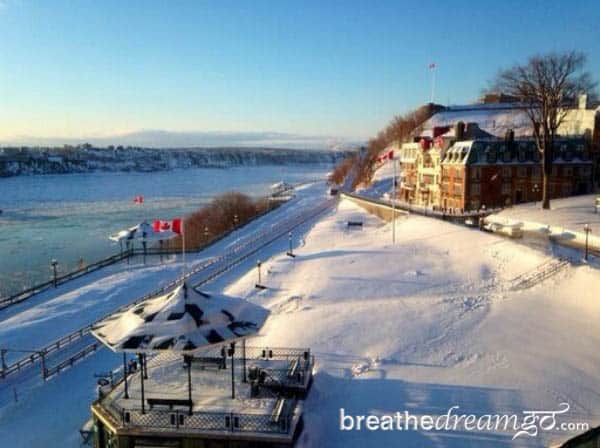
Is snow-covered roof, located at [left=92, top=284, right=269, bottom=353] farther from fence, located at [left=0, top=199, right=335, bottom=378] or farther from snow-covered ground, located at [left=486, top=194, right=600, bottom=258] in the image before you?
snow-covered ground, located at [left=486, top=194, right=600, bottom=258]

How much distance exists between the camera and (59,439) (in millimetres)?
16828

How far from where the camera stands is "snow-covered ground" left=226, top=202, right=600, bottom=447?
590 inches

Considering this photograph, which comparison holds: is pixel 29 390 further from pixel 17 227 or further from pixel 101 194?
pixel 101 194

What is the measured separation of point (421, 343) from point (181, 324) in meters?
9.95

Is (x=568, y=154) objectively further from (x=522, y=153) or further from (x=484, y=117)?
(x=484, y=117)

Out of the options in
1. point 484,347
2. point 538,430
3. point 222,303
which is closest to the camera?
point 538,430

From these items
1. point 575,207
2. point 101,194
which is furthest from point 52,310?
point 101,194

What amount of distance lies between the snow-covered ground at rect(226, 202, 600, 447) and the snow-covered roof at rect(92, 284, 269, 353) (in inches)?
136

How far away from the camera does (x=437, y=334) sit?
65.5ft

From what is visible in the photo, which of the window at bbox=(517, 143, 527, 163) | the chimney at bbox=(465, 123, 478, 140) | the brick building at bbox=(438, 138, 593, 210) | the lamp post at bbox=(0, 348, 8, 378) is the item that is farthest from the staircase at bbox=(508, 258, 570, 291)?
the chimney at bbox=(465, 123, 478, 140)

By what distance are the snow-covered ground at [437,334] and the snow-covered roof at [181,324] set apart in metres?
3.46

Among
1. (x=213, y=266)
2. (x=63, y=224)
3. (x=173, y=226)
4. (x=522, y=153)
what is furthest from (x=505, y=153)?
(x=63, y=224)

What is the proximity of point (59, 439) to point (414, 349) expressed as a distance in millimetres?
12683

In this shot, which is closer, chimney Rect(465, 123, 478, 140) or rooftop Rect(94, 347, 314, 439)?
rooftop Rect(94, 347, 314, 439)
